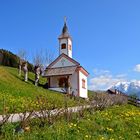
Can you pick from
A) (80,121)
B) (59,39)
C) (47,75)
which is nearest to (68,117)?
(80,121)

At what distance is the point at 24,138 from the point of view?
9141mm

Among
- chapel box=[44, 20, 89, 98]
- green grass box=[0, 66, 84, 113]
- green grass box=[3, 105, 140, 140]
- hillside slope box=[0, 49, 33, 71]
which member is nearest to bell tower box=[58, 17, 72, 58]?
chapel box=[44, 20, 89, 98]

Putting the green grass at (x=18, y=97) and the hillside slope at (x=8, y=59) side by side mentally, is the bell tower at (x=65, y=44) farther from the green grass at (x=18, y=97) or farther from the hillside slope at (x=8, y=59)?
the hillside slope at (x=8, y=59)

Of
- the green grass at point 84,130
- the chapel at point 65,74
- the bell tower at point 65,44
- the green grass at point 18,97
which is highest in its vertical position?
the bell tower at point 65,44

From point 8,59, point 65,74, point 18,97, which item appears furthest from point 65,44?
point 18,97

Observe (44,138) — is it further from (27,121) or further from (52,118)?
(52,118)

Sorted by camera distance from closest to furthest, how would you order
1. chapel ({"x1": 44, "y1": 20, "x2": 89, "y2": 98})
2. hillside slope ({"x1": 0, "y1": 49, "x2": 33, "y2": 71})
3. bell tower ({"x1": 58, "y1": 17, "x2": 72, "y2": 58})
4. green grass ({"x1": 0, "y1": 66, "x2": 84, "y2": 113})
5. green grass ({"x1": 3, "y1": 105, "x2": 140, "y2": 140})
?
1. green grass ({"x1": 3, "y1": 105, "x2": 140, "y2": 140})
2. green grass ({"x1": 0, "y1": 66, "x2": 84, "y2": 113})
3. chapel ({"x1": 44, "y1": 20, "x2": 89, "y2": 98})
4. bell tower ({"x1": 58, "y1": 17, "x2": 72, "y2": 58})
5. hillside slope ({"x1": 0, "y1": 49, "x2": 33, "y2": 71})

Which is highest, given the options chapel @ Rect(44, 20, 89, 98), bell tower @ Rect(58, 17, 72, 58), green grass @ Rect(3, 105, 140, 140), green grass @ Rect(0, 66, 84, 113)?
bell tower @ Rect(58, 17, 72, 58)

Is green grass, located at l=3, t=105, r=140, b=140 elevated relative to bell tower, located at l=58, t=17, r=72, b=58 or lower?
lower

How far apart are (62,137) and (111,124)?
409cm

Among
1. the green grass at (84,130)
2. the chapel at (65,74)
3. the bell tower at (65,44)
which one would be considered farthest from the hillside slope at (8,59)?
the green grass at (84,130)

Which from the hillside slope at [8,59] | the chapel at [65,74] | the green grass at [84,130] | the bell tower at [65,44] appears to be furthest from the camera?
the hillside slope at [8,59]

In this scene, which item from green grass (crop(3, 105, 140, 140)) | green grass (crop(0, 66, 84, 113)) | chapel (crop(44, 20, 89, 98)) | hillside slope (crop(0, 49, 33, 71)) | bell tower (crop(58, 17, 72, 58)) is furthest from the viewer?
hillside slope (crop(0, 49, 33, 71))

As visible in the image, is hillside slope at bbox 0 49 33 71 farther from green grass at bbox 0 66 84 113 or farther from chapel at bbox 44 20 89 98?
green grass at bbox 0 66 84 113
